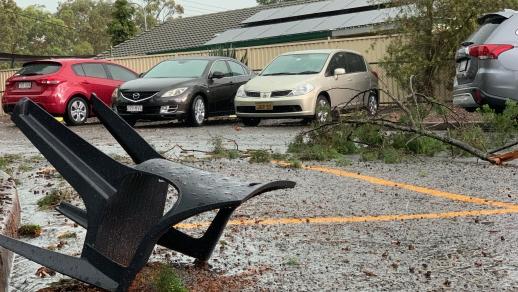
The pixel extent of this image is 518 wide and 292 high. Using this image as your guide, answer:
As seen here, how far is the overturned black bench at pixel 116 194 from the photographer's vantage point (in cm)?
292

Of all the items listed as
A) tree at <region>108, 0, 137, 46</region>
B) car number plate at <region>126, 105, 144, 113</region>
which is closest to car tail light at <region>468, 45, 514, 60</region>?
car number plate at <region>126, 105, 144, 113</region>

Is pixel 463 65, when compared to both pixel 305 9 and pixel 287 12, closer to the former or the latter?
pixel 305 9

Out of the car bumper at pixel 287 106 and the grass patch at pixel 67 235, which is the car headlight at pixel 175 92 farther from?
the grass patch at pixel 67 235

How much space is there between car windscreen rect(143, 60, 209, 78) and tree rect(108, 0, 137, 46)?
33.1 metres

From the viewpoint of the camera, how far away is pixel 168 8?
8462 centimetres

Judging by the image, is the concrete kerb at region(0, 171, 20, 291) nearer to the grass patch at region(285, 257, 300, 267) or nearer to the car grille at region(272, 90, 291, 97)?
the grass patch at region(285, 257, 300, 267)

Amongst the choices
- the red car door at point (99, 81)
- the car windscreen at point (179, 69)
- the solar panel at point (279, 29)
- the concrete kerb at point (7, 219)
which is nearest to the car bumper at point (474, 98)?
the car windscreen at point (179, 69)

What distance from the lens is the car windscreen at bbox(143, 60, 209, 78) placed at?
669 inches

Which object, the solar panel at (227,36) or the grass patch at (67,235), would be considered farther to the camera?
the solar panel at (227,36)

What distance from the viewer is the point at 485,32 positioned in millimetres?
11555

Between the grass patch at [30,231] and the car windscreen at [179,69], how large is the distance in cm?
1215

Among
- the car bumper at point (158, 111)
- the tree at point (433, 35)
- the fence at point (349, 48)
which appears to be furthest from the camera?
the fence at point (349, 48)

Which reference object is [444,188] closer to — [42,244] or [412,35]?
[42,244]

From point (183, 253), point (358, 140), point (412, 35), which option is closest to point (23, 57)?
point (412, 35)
